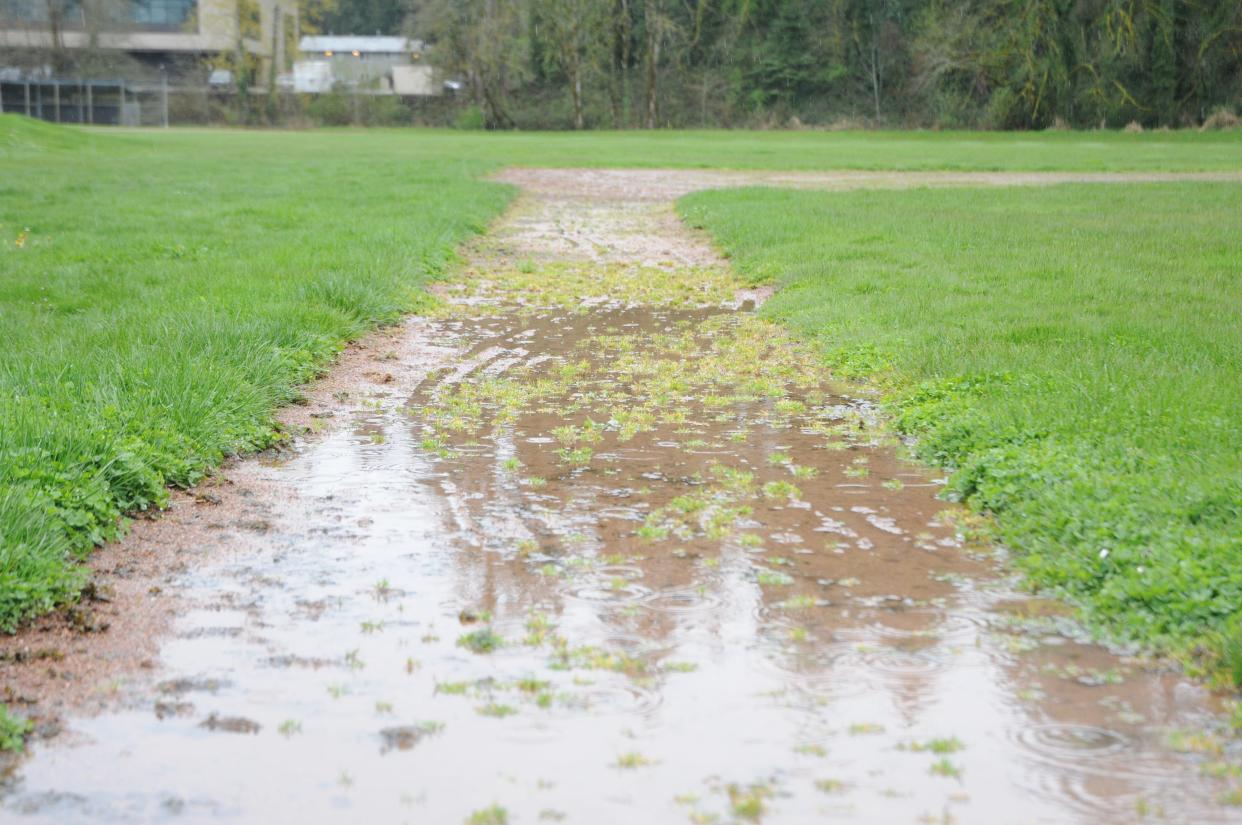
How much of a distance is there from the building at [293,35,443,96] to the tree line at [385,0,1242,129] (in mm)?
2597

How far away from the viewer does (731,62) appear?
72062 mm

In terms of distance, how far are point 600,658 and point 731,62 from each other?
7113cm

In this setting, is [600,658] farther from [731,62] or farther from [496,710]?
[731,62]

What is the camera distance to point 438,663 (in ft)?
14.1

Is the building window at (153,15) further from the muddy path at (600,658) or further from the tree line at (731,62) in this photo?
the muddy path at (600,658)

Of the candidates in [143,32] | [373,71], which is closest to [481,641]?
[373,71]

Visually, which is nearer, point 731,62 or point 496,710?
point 496,710

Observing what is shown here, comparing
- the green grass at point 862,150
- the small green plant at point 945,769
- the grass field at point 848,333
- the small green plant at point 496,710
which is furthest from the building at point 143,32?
the small green plant at point 945,769

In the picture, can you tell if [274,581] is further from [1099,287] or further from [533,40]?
[533,40]

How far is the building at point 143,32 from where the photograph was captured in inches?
2977

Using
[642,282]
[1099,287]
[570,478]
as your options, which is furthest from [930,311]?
[570,478]

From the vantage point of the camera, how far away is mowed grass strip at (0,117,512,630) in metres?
5.59

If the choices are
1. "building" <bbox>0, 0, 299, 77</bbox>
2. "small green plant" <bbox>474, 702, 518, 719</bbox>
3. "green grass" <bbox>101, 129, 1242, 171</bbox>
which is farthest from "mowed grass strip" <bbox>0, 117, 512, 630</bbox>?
"building" <bbox>0, 0, 299, 77</bbox>

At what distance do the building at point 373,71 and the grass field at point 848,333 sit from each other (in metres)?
54.4
